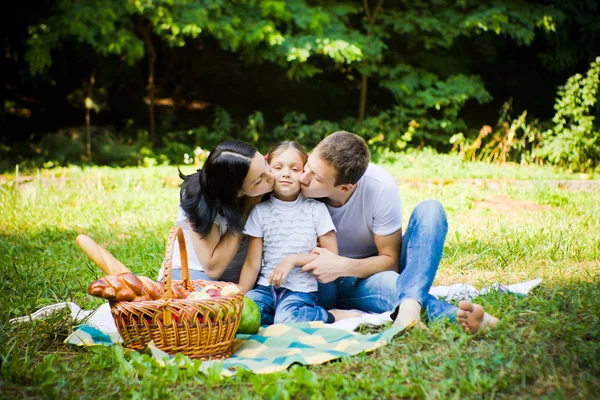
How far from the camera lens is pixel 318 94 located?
11.8 metres

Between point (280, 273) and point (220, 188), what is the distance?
1.70 feet

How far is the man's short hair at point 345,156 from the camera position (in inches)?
120

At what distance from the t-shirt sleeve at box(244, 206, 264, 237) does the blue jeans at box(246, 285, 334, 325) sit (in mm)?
311

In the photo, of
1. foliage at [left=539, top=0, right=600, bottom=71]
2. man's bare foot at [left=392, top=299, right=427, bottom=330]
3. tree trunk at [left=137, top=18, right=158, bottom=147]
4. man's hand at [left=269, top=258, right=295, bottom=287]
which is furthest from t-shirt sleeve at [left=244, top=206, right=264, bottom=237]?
foliage at [left=539, top=0, right=600, bottom=71]

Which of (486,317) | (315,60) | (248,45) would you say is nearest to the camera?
(486,317)

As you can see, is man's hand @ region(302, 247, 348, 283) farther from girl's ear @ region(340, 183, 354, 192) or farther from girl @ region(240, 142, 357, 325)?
girl's ear @ region(340, 183, 354, 192)

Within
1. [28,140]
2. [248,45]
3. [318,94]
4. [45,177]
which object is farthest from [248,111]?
[45,177]

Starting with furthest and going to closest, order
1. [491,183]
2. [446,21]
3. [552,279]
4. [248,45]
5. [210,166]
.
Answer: [446,21] → [248,45] → [491,183] → [552,279] → [210,166]

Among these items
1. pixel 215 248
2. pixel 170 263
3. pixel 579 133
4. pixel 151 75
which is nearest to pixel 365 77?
pixel 151 75

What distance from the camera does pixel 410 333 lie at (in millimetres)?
2832

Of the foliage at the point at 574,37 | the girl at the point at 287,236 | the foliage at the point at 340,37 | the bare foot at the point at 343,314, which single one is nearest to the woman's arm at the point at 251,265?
the girl at the point at 287,236

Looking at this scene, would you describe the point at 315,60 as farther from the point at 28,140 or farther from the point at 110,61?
the point at 28,140

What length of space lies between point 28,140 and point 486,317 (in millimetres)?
9691

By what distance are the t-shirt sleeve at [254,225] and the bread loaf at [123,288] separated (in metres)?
0.62
